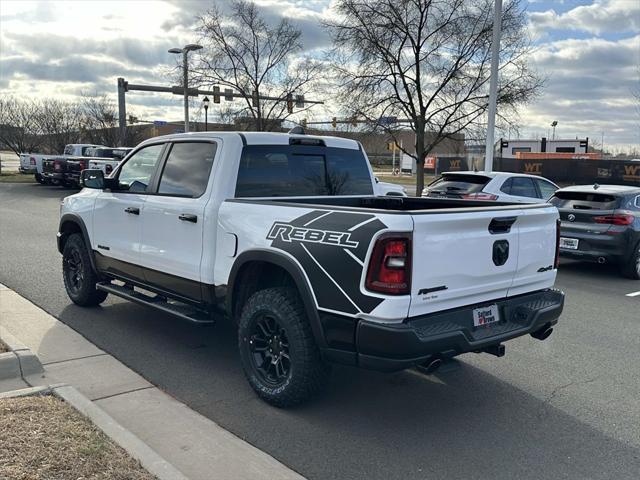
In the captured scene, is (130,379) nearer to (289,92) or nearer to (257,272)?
(257,272)

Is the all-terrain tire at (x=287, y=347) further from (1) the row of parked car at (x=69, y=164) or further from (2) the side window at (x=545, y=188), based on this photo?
(1) the row of parked car at (x=69, y=164)

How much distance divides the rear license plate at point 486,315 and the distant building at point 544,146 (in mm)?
38469

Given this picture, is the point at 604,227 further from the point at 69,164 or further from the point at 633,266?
the point at 69,164

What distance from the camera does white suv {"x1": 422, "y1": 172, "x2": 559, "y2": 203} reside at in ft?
35.9

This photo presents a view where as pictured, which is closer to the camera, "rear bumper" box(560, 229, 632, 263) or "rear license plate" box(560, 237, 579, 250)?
"rear bumper" box(560, 229, 632, 263)

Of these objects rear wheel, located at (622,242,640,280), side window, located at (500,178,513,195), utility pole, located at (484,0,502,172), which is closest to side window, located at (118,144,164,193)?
side window, located at (500,178,513,195)

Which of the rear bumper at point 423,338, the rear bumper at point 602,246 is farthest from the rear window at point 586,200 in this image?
the rear bumper at point 423,338

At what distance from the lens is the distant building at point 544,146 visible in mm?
41272

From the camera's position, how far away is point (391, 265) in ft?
11.4

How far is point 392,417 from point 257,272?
1438 millimetres

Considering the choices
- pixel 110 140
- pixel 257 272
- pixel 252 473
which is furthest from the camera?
pixel 110 140

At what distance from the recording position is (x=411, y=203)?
561 cm

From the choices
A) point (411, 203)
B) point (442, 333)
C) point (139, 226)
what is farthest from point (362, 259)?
point (139, 226)

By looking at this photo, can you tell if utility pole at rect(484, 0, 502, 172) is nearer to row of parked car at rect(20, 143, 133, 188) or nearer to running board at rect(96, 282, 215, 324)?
running board at rect(96, 282, 215, 324)
